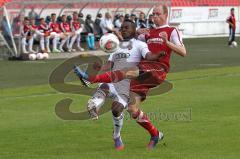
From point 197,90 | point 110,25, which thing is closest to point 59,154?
point 197,90

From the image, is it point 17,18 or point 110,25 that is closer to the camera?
point 17,18

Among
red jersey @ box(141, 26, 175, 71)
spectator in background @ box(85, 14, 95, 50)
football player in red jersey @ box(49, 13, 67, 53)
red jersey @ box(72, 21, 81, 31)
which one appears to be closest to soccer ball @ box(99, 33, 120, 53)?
red jersey @ box(141, 26, 175, 71)

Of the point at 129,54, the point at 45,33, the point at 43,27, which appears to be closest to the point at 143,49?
the point at 129,54

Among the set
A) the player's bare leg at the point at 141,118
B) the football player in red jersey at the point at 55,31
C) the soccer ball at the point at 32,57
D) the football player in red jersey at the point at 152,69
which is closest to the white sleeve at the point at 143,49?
the football player in red jersey at the point at 152,69

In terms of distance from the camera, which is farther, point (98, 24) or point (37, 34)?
point (98, 24)

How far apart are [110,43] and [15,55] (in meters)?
21.9

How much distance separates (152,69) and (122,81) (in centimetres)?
50

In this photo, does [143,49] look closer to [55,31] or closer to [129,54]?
[129,54]

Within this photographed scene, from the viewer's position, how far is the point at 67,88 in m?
20.2

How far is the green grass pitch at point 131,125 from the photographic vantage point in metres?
10.8

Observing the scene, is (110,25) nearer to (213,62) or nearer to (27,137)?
(213,62)

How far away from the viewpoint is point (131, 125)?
13.7m

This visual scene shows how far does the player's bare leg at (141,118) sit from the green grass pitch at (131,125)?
0.15 m

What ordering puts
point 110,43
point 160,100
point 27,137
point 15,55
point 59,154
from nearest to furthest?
1. point 59,154
2. point 110,43
3. point 27,137
4. point 160,100
5. point 15,55
